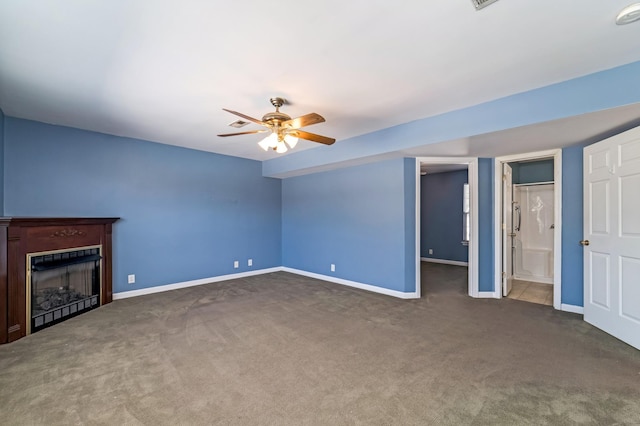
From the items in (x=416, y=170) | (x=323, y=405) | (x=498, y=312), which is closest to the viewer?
(x=323, y=405)

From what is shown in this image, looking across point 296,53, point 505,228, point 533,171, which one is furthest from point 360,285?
point 533,171

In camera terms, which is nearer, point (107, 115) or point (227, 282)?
point (107, 115)

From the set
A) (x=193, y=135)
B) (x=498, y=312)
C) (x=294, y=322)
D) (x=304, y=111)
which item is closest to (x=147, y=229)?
(x=193, y=135)

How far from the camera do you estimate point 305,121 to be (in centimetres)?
263

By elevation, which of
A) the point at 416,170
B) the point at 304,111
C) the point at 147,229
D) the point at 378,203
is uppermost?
the point at 304,111

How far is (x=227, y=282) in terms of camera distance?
5.33 metres

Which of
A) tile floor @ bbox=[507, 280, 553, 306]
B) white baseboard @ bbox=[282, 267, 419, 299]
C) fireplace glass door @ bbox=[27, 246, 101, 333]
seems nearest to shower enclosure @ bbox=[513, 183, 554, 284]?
tile floor @ bbox=[507, 280, 553, 306]

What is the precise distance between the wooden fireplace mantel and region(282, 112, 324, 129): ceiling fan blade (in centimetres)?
297

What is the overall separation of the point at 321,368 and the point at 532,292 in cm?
410

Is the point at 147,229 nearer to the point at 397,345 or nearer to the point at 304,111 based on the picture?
the point at 304,111

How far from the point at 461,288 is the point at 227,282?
411 cm

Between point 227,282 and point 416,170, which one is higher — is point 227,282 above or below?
below

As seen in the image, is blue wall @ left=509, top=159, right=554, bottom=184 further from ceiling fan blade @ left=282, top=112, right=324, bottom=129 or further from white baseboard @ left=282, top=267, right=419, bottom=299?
ceiling fan blade @ left=282, top=112, right=324, bottom=129

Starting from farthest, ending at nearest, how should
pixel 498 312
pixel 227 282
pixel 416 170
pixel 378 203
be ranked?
pixel 227 282, pixel 378 203, pixel 416 170, pixel 498 312
